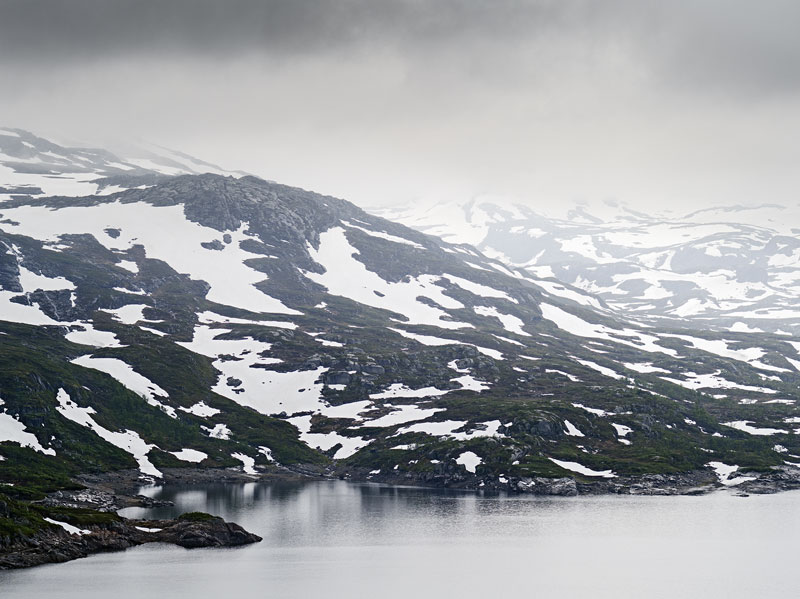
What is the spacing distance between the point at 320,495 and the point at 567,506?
45137 mm

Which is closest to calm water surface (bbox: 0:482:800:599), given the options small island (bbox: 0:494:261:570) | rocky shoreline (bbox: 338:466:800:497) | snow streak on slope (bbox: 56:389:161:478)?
small island (bbox: 0:494:261:570)

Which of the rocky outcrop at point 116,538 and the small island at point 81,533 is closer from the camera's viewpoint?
the rocky outcrop at point 116,538

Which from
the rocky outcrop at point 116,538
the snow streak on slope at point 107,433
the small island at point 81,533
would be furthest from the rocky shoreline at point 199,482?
the snow streak on slope at point 107,433

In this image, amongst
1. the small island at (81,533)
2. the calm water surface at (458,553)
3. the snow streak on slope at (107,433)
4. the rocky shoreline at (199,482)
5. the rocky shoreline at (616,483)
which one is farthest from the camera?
the snow streak on slope at (107,433)

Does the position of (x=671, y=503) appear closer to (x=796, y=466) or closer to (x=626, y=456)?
(x=626, y=456)

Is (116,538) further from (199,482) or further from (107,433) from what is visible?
(107,433)

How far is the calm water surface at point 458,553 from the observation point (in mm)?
88438

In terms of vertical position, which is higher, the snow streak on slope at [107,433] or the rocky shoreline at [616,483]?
the snow streak on slope at [107,433]

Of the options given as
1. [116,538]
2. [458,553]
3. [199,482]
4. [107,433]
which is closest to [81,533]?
[116,538]

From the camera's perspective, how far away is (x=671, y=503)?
156 m

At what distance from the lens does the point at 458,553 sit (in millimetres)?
108188

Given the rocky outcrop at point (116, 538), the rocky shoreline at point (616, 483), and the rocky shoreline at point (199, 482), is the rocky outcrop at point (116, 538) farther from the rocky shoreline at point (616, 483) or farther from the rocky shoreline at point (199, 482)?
the rocky shoreline at point (616, 483)

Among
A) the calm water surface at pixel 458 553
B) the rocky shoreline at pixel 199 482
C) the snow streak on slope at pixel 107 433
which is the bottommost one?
the calm water surface at pixel 458 553

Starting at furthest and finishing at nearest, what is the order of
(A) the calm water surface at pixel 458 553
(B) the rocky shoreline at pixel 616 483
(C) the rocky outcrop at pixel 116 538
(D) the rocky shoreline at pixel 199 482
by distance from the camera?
1. (B) the rocky shoreline at pixel 616 483
2. (D) the rocky shoreline at pixel 199 482
3. (C) the rocky outcrop at pixel 116 538
4. (A) the calm water surface at pixel 458 553
